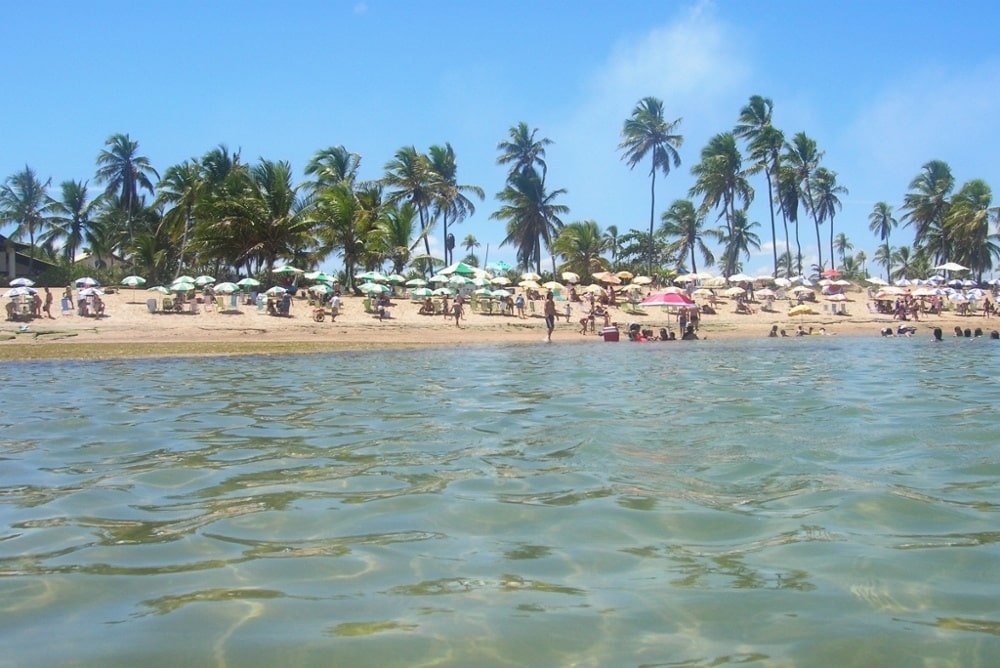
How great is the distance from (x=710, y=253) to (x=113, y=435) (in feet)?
183

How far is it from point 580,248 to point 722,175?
11356 mm

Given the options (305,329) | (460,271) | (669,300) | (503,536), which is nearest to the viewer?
(503,536)

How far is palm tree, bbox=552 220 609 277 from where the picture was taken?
49.4m

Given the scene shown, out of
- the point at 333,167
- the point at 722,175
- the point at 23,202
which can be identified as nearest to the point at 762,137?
the point at 722,175

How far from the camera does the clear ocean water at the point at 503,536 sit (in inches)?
109

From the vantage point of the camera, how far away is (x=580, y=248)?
4978 cm

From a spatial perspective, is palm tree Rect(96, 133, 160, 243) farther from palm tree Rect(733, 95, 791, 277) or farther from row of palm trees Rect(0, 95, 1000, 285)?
palm tree Rect(733, 95, 791, 277)

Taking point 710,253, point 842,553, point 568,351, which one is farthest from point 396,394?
point 710,253

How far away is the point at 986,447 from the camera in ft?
20.2

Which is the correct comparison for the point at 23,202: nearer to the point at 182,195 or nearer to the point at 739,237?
the point at 182,195

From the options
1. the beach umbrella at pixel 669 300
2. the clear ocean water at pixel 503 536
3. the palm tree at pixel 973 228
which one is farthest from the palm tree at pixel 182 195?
the palm tree at pixel 973 228

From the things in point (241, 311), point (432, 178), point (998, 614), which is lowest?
point (998, 614)

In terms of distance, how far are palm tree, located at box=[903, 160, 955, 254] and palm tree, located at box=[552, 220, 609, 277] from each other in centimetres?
3051

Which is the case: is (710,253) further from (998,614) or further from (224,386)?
(998,614)
